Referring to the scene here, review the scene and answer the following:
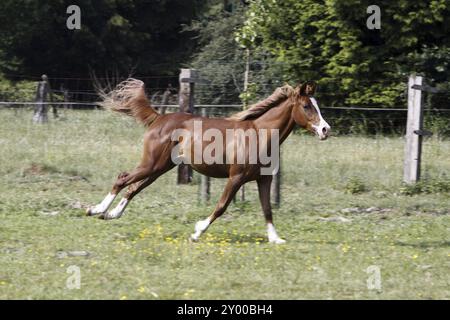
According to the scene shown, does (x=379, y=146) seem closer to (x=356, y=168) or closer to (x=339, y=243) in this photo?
(x=356, y=168)

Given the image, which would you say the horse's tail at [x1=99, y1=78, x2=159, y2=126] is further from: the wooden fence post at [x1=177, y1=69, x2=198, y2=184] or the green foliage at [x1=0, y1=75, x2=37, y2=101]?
the green foliage at [x1=0, y1=75, x2=37, y2=101]

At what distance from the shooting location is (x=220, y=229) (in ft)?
35.7

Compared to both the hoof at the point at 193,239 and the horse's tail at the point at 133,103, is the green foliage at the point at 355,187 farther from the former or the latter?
the hoof at the point at 193,239

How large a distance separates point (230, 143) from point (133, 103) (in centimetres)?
151

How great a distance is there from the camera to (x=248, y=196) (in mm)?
13672

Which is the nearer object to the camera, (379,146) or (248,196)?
(248,196)

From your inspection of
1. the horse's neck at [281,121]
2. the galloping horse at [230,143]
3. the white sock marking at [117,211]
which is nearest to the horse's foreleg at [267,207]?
the galloping horse at [230,143]

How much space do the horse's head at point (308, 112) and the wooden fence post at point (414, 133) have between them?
4554 millimetres

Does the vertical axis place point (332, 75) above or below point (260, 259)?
above

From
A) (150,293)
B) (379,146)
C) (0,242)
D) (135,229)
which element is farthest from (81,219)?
(379,146)

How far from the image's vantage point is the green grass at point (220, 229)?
772 centimetres

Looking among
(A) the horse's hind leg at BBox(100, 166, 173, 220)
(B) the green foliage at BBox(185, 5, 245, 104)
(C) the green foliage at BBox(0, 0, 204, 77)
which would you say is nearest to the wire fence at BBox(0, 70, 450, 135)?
(B) the green foliage at BBox(185, 5, 245, 104)
